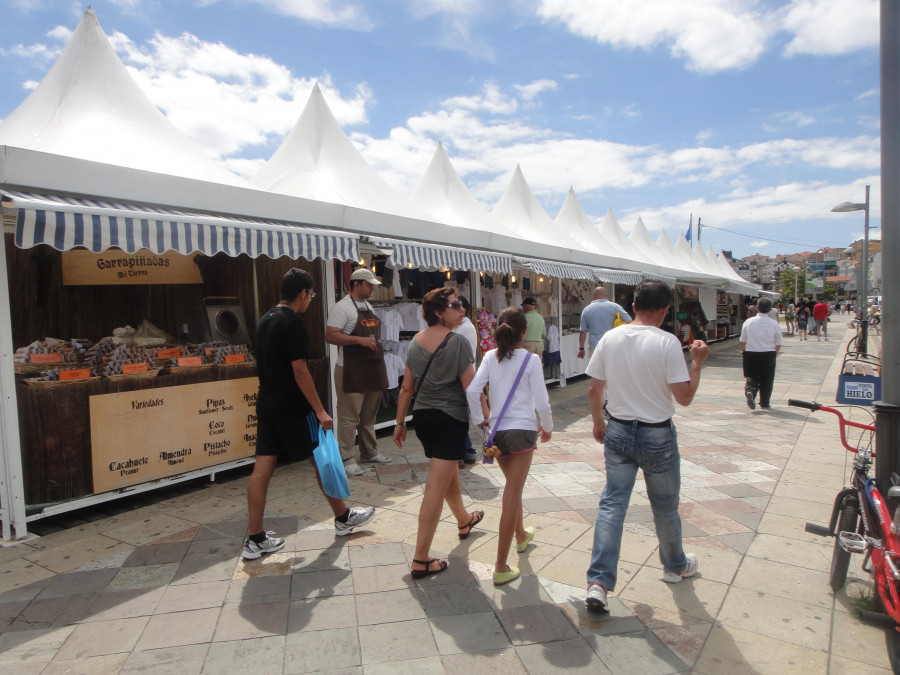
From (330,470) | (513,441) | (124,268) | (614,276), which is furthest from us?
(614,276)

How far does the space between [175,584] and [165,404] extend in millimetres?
1940

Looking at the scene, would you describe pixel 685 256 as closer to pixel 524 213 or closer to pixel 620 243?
pixel 620 243

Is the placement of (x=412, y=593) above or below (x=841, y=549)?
below

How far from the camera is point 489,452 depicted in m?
2.99

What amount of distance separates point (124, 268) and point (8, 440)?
2.31 metres

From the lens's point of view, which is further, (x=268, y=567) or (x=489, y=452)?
(x=268, y=567)

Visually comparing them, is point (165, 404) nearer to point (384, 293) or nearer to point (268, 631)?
point (268, 631)

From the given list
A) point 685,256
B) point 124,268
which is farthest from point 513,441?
point 685,256

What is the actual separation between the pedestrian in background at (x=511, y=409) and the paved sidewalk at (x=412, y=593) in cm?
40

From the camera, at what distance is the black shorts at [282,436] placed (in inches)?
136

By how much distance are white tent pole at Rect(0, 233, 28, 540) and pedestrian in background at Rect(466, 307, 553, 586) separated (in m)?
3.16

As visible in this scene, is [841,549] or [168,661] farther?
[841,549]

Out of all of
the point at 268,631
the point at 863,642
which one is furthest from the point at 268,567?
the point at 863,642

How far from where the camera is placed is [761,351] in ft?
26.5
